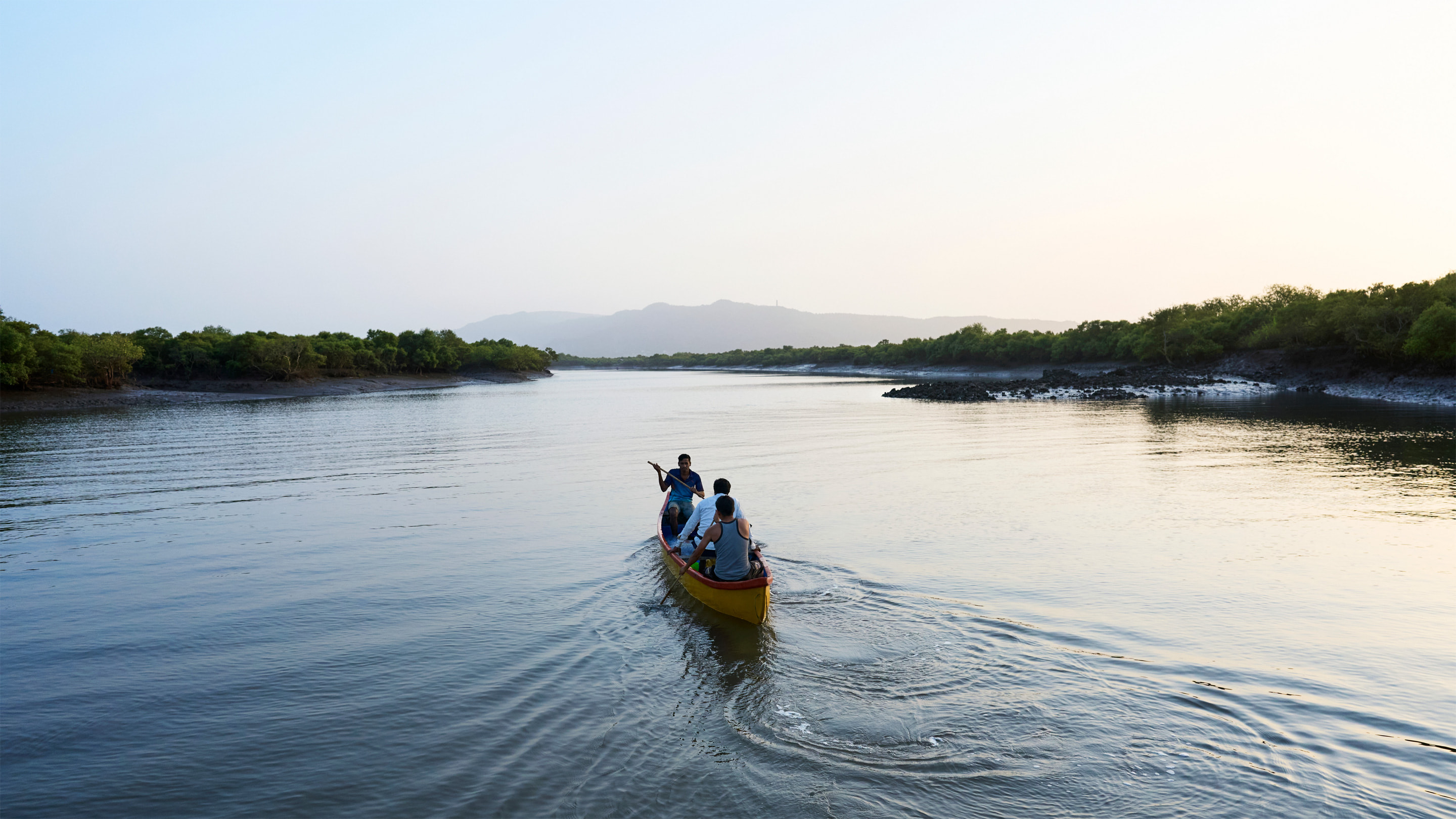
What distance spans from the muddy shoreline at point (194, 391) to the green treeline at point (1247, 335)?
85.4 metres

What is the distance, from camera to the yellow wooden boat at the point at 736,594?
11312 mm

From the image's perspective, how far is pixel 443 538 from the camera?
17.9m

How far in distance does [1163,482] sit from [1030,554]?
11.0 m

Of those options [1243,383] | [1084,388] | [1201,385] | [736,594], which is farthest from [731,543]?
[1243,383]

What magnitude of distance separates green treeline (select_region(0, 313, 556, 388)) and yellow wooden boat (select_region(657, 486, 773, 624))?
67.3 metres

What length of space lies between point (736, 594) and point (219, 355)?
94.8 metres

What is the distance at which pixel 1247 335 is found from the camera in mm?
90562

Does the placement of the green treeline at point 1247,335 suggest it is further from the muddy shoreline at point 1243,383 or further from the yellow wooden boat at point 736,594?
the yellow wooden boat at point 736,594

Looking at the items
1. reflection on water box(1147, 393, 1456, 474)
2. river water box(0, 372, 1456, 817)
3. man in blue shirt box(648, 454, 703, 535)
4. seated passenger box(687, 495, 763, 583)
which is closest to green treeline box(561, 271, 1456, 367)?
reflection on water box(1147, 393, 1456, 474)

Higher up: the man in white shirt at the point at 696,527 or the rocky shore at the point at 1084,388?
the rocky shore at the point at 1084,388

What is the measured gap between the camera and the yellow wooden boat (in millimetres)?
11312

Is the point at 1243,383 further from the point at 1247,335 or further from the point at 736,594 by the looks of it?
the point at 736,594

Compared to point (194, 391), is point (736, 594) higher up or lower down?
lower down

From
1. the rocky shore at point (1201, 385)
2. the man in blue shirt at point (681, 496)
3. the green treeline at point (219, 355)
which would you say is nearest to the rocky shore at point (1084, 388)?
the rocky shore at point (1201, 385)
